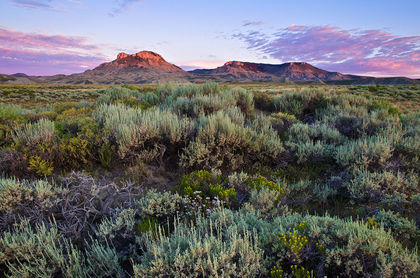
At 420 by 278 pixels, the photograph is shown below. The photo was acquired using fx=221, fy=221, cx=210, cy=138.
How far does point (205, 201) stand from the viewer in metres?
3.26

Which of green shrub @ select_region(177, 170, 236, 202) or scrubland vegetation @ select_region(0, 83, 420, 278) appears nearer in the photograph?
scrubland vegetation @ select_region(0, 83, 420, 278)

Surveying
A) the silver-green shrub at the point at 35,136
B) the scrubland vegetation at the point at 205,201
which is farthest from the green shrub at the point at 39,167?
the silver-green shrub at the point at 35,136

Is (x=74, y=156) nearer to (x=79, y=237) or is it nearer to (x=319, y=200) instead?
(x=79, y=237)

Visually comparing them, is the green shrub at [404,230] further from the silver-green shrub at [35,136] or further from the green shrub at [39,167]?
the silver-green shrub at [35,136]

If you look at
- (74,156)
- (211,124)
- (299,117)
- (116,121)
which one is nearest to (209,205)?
(211,124)

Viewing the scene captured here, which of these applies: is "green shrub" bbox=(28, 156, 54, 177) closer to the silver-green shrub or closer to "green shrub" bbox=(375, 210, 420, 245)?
the silver-green shrub

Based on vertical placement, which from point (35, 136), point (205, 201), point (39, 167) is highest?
point (35, 136)

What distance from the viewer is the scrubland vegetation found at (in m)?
2.09

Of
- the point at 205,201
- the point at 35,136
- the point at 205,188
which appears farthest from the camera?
the point at 35,136

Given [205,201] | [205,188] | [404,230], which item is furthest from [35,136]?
[404,230]

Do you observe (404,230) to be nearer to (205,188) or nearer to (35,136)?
(205,188)

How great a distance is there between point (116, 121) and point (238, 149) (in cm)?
311

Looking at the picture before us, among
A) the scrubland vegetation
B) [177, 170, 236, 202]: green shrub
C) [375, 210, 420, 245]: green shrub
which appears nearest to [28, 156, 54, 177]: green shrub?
the scrubland vegetation

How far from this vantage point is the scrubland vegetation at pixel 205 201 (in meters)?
2.09
